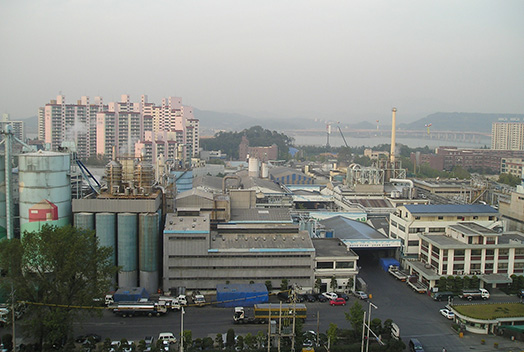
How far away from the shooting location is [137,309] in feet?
38.6

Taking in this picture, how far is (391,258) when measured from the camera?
1617 cm

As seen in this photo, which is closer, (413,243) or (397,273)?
(397,273)

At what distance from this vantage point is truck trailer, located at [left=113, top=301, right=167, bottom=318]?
11738mm

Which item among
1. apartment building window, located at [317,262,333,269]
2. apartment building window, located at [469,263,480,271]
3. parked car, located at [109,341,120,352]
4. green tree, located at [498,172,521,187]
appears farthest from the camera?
green tree, located at [498,172,521,187]

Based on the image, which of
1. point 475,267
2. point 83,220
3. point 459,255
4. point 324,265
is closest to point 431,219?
point 459,255

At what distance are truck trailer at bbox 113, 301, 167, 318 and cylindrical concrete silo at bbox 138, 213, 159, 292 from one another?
1.43m

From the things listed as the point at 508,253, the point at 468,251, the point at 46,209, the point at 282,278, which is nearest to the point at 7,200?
the point at 46,209

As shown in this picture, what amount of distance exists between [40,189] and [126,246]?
2.61m

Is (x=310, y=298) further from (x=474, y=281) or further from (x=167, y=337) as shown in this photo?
(x=474, y=281)

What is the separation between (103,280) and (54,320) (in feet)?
4.25

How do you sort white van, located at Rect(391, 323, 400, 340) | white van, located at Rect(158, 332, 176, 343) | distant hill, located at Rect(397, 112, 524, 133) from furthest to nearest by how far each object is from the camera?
distant hill, located at Rect(397, 112, 524, 133)
white van, located at Rect(391, 323, 400, 340)
white van, located at Rect(158, 332, 176, 343)

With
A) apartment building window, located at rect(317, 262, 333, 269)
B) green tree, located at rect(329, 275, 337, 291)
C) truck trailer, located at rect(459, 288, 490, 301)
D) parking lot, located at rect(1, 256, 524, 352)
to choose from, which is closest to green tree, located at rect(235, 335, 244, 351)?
parking lot, located at rect(1, 256, 524, 352)

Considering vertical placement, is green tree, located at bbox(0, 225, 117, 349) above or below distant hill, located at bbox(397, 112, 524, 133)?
below

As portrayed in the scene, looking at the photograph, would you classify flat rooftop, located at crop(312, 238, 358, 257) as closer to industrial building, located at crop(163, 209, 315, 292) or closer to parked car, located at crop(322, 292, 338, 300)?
industrial building, located at crop(163, 209, 315, 292)
